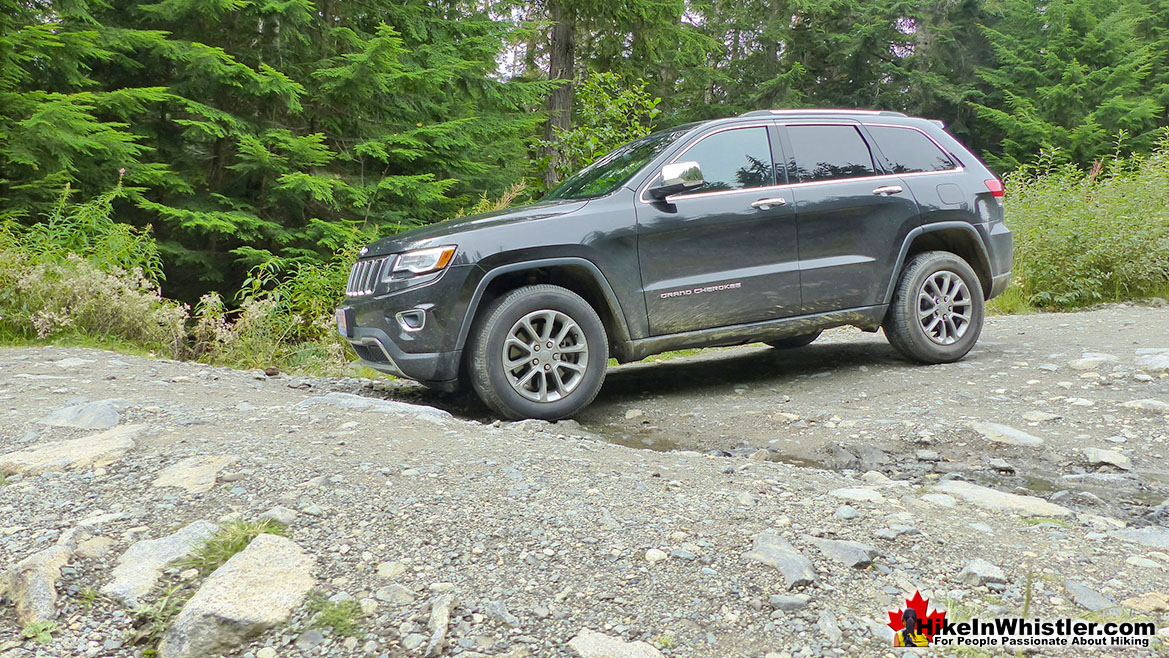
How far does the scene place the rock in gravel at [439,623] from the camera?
5.99ft

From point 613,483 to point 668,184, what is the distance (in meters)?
Answer: 2.39

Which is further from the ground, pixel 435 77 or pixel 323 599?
pixel 435 77

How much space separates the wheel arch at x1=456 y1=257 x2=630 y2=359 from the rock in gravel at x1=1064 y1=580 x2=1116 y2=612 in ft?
9.68

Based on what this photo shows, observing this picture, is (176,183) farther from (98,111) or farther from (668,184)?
(668,184)

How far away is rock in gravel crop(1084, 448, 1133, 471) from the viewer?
345cm

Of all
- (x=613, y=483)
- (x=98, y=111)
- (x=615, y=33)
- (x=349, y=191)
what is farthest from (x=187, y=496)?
(x=615, y=33)

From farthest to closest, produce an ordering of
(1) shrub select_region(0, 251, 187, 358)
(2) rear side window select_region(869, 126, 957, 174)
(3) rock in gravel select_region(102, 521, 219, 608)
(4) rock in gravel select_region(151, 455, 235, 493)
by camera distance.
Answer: (1) shrub select_region(0, 251, 187, 358), (2) rear side window select_region(869, 126, 957, 174), (4) rock in gravel select_region(151, 455, 235, 493), (3) rock in gravel select_region(102, 521, 219, 608)

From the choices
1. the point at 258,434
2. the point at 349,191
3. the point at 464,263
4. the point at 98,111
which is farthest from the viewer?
the point at 349,191

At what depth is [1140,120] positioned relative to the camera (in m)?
22.9

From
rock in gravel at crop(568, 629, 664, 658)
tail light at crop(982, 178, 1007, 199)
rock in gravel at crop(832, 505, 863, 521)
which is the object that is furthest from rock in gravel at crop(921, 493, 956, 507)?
tail light at crop(982, 178, 1007, 199)

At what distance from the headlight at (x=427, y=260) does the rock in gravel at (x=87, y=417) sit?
1.60 metres

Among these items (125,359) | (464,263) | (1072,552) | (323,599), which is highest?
(464,263)

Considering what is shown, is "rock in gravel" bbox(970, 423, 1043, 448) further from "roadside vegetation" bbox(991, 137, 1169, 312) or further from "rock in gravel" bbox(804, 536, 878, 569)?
"roadside vegetation" bbox(991, 137, 1169, 312)

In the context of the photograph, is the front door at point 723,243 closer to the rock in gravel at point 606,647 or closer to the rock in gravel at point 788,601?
the rock in gravel at point 788,601
